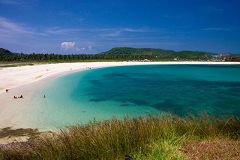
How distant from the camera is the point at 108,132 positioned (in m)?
6.62

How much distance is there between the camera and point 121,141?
6.43 metres

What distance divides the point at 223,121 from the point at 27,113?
45.6 ft

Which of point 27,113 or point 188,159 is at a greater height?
point 188,159

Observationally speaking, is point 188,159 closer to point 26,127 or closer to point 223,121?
point 223,121

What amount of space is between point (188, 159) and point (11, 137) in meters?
9.81

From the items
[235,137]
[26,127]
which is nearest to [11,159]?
[235,137]

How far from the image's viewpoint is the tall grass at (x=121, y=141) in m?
6.11

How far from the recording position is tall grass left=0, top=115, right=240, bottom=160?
6.11 m

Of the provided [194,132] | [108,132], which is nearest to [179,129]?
[194,132]

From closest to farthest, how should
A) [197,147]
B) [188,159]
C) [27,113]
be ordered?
[188,159] < [197,147] < [27,113]

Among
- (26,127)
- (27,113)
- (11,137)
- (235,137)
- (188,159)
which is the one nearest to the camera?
(188,159)

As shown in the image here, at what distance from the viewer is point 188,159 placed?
5.62m

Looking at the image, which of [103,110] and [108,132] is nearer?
[108,132]

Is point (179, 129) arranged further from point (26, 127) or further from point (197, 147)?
point (26, 127)
